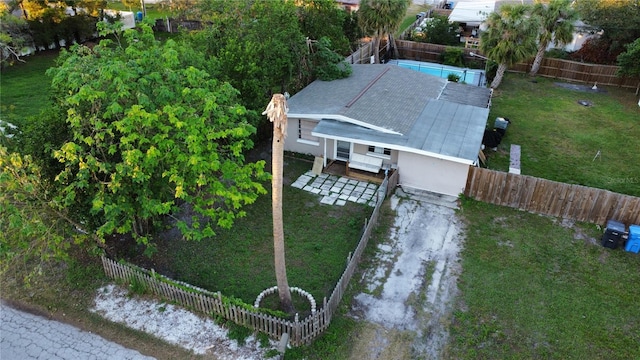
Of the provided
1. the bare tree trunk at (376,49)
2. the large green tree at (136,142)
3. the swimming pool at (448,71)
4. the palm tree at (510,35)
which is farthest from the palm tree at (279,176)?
the bare tree trunk at (376,49)

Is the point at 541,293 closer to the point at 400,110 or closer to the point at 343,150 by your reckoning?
the point at 343,150

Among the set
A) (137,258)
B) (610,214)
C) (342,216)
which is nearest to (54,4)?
(137,258)

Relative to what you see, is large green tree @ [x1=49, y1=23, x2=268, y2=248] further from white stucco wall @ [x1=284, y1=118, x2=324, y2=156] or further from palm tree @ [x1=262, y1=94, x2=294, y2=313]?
white stucco wall @ [x1=284, y1=118, x2=324, y2=156]

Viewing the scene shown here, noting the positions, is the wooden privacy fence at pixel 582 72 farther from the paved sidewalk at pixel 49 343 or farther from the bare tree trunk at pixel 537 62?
the paved sidewalk at pixel 49 343

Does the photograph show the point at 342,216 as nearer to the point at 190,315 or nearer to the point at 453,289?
the point at 453,289

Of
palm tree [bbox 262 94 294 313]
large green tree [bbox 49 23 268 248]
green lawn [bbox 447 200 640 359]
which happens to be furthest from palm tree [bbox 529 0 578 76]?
palm tree [bbox 262 94 294 313]

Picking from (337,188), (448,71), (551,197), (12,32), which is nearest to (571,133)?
(551,197)
